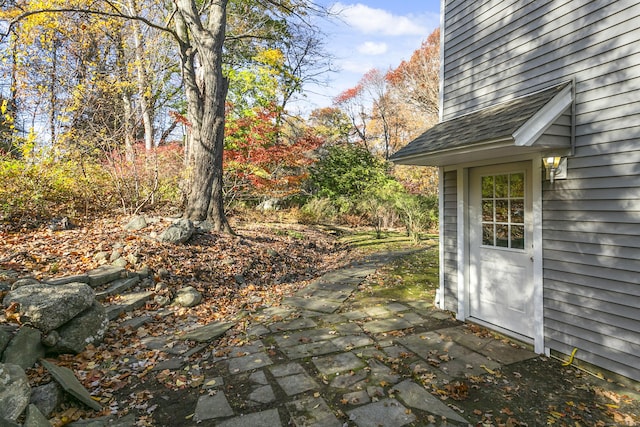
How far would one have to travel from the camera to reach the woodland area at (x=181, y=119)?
6.55 metres

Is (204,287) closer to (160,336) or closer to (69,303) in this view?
(160,336)

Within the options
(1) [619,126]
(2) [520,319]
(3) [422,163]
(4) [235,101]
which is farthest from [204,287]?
(4) [235,101]

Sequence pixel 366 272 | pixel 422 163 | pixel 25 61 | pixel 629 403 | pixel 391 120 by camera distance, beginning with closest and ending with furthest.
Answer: pixel 629 403, pixel 422 163, pixel 366 272, pixel 25 61, pixel 391 120

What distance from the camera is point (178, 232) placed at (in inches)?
215

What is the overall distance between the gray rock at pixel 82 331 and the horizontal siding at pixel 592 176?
419 cm

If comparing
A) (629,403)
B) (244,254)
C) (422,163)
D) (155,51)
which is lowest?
(629,403)

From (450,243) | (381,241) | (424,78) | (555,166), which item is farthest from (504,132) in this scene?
(424,78)

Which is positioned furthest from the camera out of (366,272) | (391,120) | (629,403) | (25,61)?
(391,120)

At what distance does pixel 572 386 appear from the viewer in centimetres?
259

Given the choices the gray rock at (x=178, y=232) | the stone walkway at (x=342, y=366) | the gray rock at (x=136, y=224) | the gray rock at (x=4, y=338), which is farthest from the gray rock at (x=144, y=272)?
the gray rock at (x=4, y=338)

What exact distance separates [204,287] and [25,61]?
8.49 metres

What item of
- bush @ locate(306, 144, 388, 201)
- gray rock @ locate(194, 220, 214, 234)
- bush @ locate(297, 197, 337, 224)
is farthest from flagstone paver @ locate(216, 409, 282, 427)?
bush @ locate(306, 144, 388, 201)

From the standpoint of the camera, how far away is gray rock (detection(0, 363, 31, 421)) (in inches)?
68.1

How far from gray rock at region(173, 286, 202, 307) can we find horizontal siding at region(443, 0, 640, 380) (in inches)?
155
